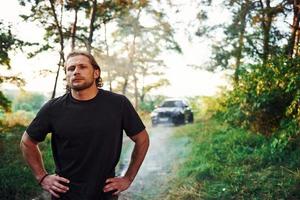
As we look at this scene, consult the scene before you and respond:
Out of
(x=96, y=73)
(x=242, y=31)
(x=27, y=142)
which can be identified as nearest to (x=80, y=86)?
(x=96, y=73)

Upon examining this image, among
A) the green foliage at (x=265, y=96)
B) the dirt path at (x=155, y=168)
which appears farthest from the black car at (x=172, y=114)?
the green foliage at (x=265, y=96)

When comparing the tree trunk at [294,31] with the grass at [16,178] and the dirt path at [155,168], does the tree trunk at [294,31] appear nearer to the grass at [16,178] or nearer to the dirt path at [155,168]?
the dirt path at [155,168]

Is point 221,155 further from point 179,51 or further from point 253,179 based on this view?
point 179,51

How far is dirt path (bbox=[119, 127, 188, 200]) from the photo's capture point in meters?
8.86

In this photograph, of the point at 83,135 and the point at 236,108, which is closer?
the point at 83,135

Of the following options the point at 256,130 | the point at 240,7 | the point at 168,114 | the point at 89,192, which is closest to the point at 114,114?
the point at 89,192

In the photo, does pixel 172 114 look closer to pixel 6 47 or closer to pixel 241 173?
pixel 6 47

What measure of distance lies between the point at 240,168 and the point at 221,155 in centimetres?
171

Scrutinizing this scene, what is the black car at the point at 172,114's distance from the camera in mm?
24594

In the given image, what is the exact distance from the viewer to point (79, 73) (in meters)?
3.34

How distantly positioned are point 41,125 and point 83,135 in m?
0.39

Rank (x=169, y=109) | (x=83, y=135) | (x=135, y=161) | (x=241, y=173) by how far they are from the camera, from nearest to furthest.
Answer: (x=83, y=135) < (x=135, y=161) < (x=241, y=173) < (x=169, y=109)

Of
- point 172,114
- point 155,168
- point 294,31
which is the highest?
point 294,31

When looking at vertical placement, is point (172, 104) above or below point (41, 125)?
below
